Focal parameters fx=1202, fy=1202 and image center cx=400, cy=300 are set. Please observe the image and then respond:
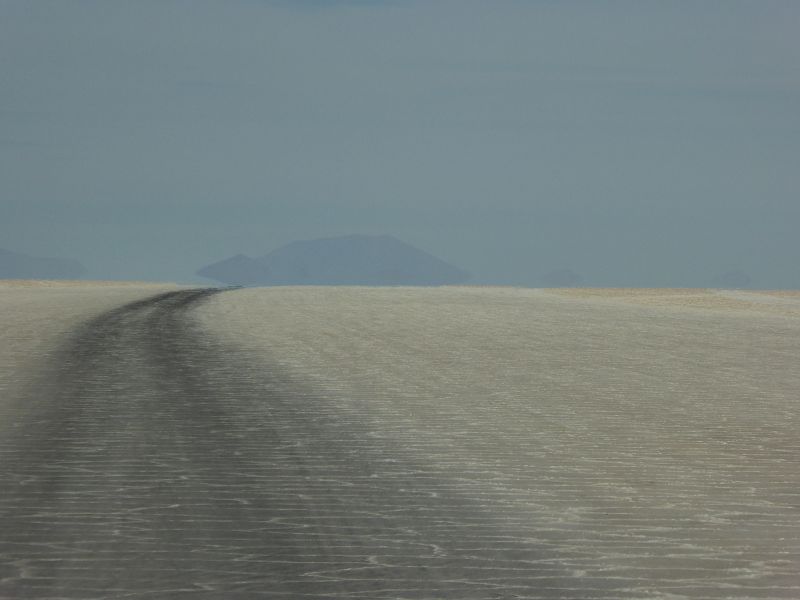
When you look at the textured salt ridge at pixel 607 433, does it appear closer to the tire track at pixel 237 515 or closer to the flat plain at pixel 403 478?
the flat plain at pixel 403 478

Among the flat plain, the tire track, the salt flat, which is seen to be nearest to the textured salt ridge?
the flat plain

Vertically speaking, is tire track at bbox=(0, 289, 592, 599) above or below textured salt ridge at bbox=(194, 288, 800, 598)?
above

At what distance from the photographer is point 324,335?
2195cm

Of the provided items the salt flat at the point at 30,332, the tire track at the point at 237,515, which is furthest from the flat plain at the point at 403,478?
the salt flat at the point at 30,332

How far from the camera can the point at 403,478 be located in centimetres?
734

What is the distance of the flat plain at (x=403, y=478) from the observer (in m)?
5.01

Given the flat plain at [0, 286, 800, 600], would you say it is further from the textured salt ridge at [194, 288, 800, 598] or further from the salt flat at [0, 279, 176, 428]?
the salt flat at [0, 279, 176, 428]

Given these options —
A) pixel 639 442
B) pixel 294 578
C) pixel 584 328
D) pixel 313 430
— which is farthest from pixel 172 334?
pixel 294 578

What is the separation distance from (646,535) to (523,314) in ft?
86.7

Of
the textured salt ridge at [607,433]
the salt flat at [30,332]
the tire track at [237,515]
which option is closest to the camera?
the tire track at [237,515]

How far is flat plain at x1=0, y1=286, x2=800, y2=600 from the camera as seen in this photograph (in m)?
5.01

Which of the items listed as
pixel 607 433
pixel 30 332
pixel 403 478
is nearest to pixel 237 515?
pixel 403 478

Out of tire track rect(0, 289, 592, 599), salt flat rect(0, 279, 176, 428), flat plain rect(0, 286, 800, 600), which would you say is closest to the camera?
tire track rect(0, 289, 592, 599)

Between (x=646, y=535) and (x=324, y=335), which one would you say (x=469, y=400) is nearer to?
Answer: (x=646, y=535)
